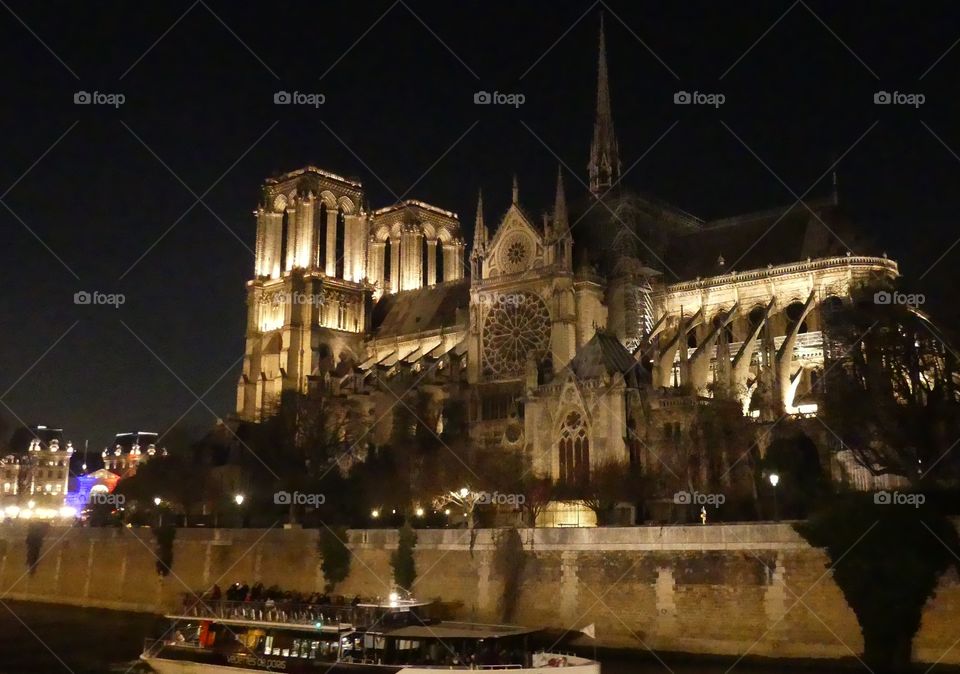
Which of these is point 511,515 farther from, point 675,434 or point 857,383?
point 857,383

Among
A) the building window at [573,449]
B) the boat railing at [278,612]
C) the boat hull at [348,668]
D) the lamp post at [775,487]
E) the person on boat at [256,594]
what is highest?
the building window at [573,449]

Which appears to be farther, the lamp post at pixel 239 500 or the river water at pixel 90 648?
the lamp post at pixel 239 500

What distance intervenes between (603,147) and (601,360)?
84.5 ft

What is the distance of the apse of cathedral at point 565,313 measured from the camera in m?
43.1

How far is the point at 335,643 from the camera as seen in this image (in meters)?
25.3

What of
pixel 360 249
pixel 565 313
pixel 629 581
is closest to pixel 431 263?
pixel 360 249

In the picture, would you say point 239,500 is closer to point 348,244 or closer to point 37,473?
point 348,244

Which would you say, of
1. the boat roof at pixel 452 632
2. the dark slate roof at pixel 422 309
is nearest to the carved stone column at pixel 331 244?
the dark slate roof at pixel 422 309

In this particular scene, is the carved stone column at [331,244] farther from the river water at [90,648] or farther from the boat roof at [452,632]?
the boat roof at [452,632]

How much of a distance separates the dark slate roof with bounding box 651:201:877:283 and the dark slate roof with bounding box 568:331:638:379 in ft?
37.7

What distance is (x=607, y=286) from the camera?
55.0 m

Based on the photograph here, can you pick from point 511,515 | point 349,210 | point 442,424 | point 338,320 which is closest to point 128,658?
point 511,515

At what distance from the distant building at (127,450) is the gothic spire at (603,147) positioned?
60.7 metres

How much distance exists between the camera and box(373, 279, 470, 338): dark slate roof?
6931 cm
